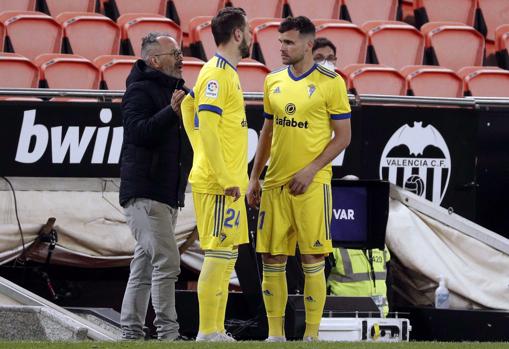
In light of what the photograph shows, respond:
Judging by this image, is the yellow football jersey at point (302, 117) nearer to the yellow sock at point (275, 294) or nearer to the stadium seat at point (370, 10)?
the yellow sock at point (275, 294)

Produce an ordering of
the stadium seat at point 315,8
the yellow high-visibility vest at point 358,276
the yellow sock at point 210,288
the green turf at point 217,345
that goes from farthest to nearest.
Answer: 1. the stadium seat at point 315,8
2. the yellow high-visibility vest at point 358,276
3. the yellow sock at point 210,288
4. the green turf at point 217,345

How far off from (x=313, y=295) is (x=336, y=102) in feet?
3.74

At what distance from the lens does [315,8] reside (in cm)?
1300

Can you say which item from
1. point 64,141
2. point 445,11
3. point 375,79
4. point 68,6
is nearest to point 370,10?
point 445,11

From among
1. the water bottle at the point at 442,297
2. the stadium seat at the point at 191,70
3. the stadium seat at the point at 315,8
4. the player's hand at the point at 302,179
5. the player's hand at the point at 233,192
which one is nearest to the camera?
the player's hand at the point at 233,192

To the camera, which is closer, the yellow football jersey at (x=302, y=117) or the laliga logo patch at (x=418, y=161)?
the yellow football jersey at (x=302, y=117)

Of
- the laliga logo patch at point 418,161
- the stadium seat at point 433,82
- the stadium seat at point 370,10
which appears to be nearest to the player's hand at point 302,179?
the laliga logo patch at point 418,161

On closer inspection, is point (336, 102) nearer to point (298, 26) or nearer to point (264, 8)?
point (298, 26)

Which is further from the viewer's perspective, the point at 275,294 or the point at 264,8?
the point at 264,8

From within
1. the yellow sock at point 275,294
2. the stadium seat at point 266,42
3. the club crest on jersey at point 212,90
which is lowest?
the yellow sock at point 275,294

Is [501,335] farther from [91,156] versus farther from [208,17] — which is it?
[208,17]

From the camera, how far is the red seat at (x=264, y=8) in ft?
42.1

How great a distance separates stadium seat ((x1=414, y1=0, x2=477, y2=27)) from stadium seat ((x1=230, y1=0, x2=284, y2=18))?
1700mm

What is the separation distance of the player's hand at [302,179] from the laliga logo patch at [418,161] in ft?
8.08
